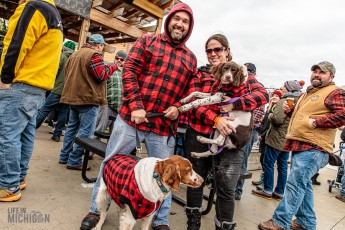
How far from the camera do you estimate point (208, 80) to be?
272 cm

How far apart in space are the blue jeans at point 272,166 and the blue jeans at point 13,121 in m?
4.10

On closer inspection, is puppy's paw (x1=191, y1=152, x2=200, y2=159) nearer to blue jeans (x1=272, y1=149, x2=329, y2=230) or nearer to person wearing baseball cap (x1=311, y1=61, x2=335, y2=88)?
blue jeans (x1=272, y1=149, x2=329, y2=230)

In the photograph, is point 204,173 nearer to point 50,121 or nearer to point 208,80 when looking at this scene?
point 208,80

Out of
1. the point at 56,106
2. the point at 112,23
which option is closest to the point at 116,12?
the point at 112,23

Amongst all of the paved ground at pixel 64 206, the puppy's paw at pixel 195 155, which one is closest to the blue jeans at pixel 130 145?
the puppy's paw at pixel 195 155

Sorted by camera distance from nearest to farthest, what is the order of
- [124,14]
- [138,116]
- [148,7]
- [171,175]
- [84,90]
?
[171,175], [138,116], [84,90], [148,7], [124,14]

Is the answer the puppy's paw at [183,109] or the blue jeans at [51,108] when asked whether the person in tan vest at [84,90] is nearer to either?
the blue jeans at [51,108]

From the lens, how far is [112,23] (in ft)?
24.0

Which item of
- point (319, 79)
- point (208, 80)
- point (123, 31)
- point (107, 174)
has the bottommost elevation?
point (107, 174)

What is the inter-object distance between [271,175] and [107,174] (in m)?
3.62

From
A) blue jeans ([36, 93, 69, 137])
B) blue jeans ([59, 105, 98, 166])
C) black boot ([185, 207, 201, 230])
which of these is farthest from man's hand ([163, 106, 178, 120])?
blue jeans ([36, 93, 69, 137])

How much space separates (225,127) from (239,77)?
20.2 inches

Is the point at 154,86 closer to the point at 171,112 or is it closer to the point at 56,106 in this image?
the point at 171,112

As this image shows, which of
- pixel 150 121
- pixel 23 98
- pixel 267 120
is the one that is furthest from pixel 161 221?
pixel 267 120
